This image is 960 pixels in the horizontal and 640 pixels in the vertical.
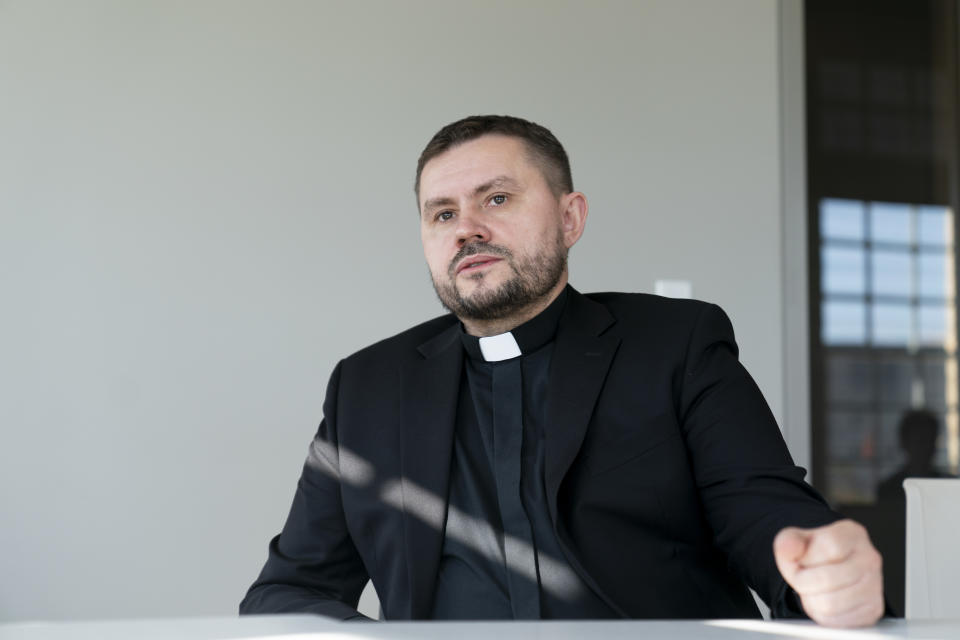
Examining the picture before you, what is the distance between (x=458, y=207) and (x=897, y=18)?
259cm

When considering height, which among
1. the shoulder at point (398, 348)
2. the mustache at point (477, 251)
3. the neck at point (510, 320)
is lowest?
the shoulder at point (398, 348)

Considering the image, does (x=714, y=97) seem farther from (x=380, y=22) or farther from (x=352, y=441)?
(x=352, y=441)

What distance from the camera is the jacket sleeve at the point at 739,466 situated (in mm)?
1504

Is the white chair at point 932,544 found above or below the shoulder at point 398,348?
below

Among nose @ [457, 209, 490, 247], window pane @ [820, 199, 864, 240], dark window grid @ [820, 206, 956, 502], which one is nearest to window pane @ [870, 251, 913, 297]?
dark window grid @ [820, 206, 956, 502]

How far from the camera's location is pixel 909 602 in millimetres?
1805

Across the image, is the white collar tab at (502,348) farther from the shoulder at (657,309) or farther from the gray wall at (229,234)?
the gray wall at (229,234)

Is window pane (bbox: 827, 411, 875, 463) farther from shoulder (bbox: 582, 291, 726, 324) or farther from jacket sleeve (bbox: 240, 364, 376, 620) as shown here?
jacket sleeve (bbox: 240, 364, 376, 620)

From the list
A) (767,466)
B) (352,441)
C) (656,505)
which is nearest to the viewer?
(767,466)

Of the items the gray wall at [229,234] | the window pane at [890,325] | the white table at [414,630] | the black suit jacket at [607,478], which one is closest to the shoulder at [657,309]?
the black suit jacket at [607,478]

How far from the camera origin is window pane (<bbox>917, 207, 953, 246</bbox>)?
3764 mm

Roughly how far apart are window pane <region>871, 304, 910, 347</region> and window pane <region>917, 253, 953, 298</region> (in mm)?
135

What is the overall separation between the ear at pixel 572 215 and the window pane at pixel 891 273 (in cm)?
193

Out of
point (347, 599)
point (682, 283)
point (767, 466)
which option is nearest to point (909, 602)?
point (767, 466)
